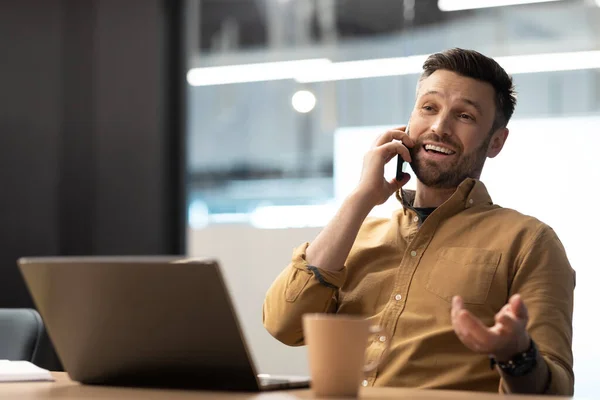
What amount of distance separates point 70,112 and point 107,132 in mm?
190

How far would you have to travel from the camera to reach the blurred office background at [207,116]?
3971 mm

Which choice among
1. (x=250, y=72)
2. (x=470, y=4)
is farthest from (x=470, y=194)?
(x=250, y=72)

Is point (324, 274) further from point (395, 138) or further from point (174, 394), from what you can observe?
point (174, 394)

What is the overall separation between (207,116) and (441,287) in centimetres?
261

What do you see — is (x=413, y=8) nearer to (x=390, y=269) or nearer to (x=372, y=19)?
(x=372, y=19)

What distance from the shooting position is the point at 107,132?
13.6 feet

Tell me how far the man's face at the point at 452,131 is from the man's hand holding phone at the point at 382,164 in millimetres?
36

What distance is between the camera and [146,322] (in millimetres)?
1262

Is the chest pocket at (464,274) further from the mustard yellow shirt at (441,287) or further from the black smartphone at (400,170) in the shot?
the black smartphone at (400,170)

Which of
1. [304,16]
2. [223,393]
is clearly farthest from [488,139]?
[304,16]

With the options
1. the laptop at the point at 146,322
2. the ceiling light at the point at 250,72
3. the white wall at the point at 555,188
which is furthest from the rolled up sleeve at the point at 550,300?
the ceiling light at the point at 250,72

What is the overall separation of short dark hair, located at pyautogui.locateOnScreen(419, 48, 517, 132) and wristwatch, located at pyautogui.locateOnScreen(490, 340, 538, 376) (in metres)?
0.78

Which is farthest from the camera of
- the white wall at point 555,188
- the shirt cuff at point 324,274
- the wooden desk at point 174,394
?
the white wall at point 555,188

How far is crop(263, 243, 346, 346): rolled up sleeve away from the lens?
6.32 feet
